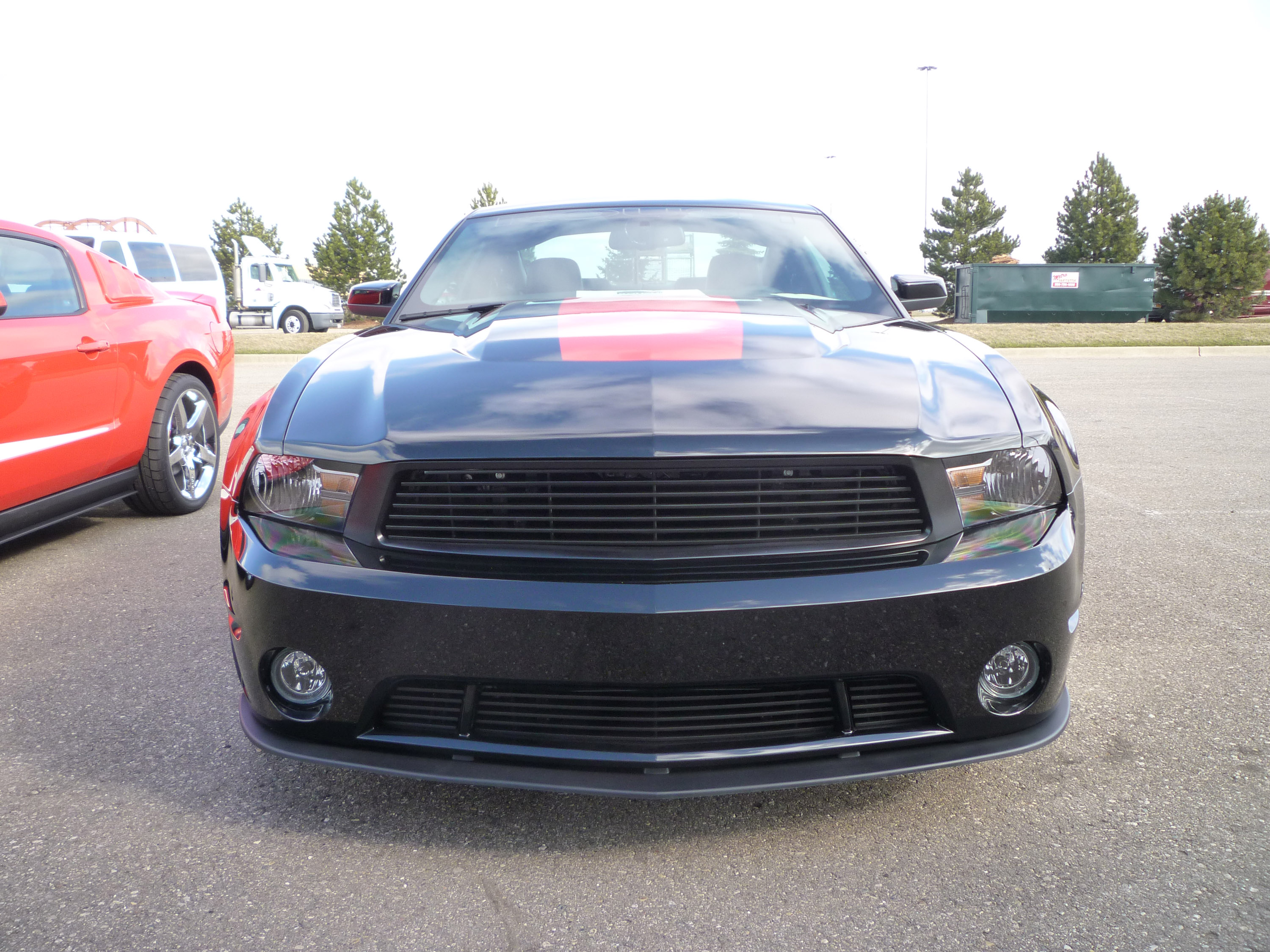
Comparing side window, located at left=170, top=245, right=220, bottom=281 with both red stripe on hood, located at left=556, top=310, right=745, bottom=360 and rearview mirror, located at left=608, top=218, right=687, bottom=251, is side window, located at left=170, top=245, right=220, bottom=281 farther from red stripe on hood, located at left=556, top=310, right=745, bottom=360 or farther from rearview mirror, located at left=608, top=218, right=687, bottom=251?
red stripe on hood, located at left=556, top=310, right=745, bottom=360

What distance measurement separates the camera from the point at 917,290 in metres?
3.65

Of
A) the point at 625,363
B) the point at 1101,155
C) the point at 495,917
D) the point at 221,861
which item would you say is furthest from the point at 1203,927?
the point at 1101,155

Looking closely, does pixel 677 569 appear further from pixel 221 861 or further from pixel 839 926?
pixel 221 861

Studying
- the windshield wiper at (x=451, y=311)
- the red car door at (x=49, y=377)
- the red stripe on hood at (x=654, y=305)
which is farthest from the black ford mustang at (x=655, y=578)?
the red car door at (x=49, y=377)

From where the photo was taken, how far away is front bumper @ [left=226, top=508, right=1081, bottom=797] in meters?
1.86

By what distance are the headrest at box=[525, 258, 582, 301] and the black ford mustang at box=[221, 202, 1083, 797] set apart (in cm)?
107

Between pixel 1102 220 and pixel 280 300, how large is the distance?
47.1 metres

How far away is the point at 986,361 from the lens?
2365mm

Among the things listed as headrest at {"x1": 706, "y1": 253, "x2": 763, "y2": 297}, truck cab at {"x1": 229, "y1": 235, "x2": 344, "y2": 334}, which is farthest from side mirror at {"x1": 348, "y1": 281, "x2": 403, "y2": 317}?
truck cab at {"x1": 229, "y1": 235, "x2": 344, "y2": 334}

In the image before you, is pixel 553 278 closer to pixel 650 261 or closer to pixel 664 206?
pixel 650 261

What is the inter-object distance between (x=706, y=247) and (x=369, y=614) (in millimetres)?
1926

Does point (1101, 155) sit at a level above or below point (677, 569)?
above

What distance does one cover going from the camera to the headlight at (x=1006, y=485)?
79.4 inches

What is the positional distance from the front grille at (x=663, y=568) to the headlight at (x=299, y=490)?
0.73 feet
